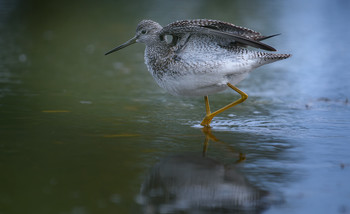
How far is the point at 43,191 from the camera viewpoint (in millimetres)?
4320

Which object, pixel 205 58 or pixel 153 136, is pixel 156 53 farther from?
pixel 153 136

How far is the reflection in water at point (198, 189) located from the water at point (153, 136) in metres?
0.01

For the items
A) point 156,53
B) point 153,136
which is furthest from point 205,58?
point 153,136

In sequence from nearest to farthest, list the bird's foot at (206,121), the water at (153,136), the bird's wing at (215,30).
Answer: the water at (153,136)
the bird's wing at (215,30)
the bird's foot at (206,121)

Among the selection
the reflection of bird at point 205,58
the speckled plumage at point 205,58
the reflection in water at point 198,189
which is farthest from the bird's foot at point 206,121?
the reflection in water at point 198,189

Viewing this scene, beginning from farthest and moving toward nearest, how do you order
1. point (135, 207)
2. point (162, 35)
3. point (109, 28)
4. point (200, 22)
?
point (109, 28), point (162, 35), point (200, 22), point (135, 207)

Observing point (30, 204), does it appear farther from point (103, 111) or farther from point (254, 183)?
point (103, 111)

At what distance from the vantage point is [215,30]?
6.06 meters

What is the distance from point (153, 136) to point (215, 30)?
1.46m

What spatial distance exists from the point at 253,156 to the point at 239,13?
39.5ft

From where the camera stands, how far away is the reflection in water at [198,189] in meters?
4.12

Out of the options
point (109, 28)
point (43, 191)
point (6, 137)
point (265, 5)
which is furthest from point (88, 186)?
point (265, 5)

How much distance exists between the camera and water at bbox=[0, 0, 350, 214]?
429 cm

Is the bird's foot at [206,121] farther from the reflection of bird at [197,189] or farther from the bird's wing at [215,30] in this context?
the reflection of bird at [197,189]
